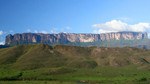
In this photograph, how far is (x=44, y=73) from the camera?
557 feet

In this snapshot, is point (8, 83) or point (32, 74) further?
point (32, 74)

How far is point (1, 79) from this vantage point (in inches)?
5620

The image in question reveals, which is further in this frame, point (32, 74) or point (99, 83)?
point (32, 74)

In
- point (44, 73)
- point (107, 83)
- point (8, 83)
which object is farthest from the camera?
point (44, 73)

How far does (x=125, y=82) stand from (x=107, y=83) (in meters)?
13.9

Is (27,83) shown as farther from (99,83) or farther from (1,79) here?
(99,83)

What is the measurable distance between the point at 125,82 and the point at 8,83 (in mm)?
78394

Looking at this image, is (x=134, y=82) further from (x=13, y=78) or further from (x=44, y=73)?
(x=13, y=78)

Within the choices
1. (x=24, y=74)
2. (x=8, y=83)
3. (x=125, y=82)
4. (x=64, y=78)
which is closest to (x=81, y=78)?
(x=64, y=78)

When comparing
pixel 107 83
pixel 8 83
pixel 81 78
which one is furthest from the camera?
pixel 81 78

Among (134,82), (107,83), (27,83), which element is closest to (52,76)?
(27,83)

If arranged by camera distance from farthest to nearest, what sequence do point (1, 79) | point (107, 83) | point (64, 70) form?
1. point (64, 70)
2. point (1, 79)
3. point (107, 83)

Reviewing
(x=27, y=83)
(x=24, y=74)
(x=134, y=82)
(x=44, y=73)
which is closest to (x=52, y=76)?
(x=44, y=73)

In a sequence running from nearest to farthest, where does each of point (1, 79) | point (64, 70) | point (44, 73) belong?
point (1, 79) → point (44, 73) → point (64, 70)
